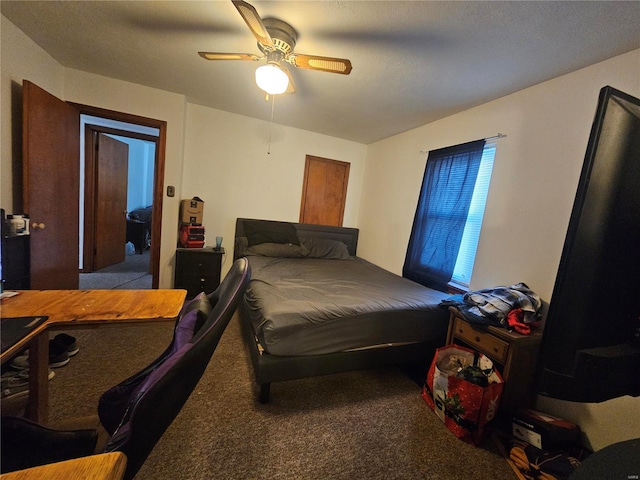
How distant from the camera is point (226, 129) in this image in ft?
10.7

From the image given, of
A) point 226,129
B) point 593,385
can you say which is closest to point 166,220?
point 226,129

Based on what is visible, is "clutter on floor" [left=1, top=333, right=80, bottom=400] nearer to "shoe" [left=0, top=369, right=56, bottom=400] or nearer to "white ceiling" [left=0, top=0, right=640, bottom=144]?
"shoe" [left=0, top=369, right=56, bottom=400]

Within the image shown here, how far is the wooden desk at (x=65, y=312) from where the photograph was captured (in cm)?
99

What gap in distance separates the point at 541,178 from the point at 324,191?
2.61m

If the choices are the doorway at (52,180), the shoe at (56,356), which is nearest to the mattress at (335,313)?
the shoe at (56,356)

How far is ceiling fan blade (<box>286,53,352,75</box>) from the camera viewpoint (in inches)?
59.8

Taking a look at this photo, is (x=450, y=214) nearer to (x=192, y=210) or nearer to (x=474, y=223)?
(x=474, y=223)

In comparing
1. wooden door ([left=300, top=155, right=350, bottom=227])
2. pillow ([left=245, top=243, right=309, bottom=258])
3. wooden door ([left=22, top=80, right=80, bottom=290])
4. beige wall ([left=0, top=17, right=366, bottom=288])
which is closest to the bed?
pillow ([left=245, top=243, right=309, bottom=258])

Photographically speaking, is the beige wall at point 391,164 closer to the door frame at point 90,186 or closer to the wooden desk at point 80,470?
the door frame at point 90,186

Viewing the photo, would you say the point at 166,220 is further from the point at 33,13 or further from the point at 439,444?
the point at 439,444

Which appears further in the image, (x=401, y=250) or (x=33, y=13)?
(x=401, y=250)

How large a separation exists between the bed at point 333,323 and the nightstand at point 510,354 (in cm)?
36

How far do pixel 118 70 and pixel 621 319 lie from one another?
372 centimetres

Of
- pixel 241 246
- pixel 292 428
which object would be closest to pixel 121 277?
pixel 241 246
